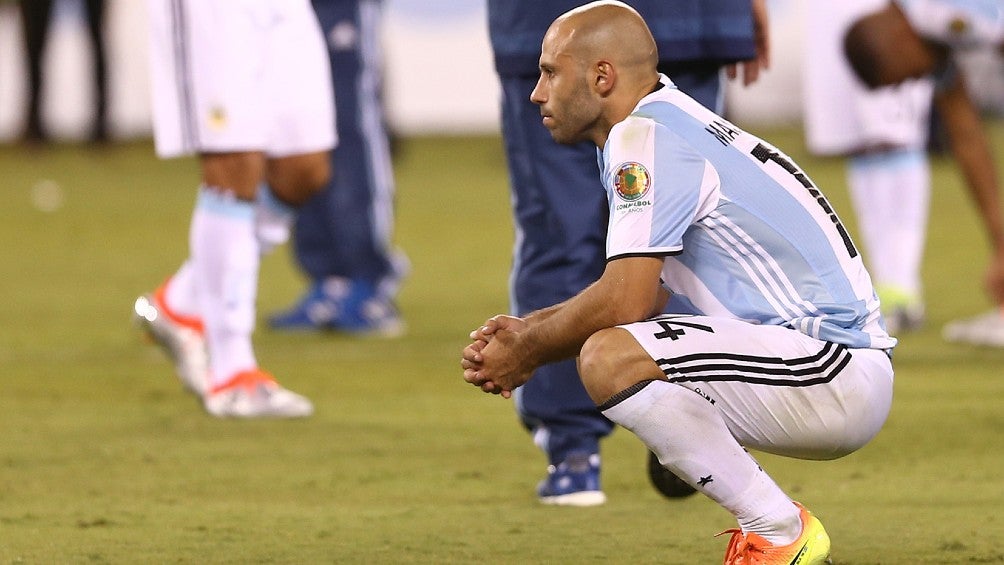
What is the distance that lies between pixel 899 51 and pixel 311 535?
2817 millimetres

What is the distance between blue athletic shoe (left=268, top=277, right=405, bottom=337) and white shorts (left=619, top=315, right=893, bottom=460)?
10.2ft

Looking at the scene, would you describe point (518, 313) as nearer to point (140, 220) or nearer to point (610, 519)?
point (610, 519)

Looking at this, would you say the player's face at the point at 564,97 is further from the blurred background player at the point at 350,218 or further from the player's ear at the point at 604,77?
the blurred background player at the point at 350,218

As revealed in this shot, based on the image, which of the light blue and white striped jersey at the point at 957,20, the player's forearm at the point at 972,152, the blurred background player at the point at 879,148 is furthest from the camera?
the blurred background player at the point at 879,148

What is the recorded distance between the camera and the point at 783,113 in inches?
595

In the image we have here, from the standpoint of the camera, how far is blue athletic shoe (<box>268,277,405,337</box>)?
579 cm

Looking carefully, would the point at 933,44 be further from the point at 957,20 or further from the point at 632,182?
the point at 632,182

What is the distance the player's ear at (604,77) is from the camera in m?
2.79

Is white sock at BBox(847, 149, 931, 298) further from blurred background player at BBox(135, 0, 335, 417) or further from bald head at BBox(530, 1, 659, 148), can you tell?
bald head at BBox(530, 1, 659, 148)

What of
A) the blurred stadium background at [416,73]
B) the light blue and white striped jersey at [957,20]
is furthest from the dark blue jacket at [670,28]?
the blurred stadium background at [416,73]

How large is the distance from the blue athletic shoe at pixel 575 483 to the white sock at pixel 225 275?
3.89 feet

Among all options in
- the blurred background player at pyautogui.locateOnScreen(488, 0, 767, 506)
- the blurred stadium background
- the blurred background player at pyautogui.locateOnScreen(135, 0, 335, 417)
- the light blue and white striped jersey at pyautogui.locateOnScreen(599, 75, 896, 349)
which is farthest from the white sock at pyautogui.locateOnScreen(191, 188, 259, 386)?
the blurred stadium background

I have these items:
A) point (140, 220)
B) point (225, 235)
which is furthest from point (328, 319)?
point (140, 220)

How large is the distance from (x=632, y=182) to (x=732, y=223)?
17 centimetres
